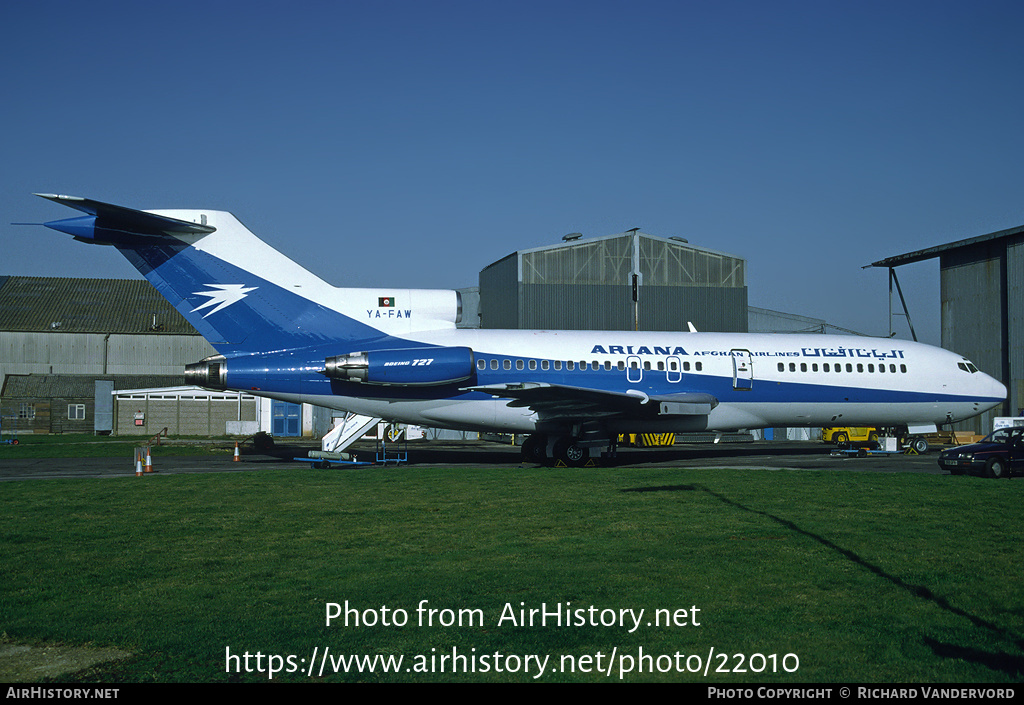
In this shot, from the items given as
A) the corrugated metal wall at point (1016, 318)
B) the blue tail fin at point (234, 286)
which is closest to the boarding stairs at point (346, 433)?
the blue tail fin at point (234, 286)

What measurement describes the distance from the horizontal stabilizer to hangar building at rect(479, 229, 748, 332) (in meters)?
22.7

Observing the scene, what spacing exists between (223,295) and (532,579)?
51.3ft

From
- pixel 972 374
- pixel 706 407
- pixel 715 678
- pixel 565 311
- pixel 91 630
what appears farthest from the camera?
pixel 565 311

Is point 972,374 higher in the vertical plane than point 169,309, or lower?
lower

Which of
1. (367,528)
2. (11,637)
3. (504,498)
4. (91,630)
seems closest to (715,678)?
(91,630)

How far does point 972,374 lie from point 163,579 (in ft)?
89.6

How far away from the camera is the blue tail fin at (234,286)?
68.2 feet

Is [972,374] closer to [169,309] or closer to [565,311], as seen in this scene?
[565,311]

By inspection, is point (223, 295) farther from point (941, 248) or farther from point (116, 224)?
point (941, 248)

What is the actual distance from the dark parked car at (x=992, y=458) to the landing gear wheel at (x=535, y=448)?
34.7 feet

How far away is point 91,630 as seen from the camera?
22.8ft

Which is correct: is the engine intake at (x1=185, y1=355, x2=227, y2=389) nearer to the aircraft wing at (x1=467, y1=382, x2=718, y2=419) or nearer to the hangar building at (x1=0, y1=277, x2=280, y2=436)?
the aircraft wing at (x1=467, y1=382, x2=718, y2=419)

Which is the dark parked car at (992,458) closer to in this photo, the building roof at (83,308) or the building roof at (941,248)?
the building roof at (941,248)

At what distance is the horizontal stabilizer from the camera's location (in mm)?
18766
